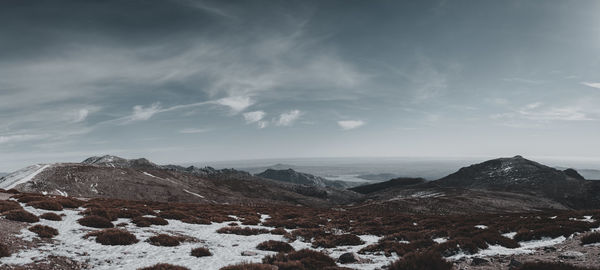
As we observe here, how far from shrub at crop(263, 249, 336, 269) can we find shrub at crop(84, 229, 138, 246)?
22.6 feet

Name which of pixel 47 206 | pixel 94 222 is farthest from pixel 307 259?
pixel 47 206

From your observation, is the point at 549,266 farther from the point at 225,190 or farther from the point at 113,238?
the point at 225,190

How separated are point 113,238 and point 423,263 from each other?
1344 cm

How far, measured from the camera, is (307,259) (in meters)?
10.9

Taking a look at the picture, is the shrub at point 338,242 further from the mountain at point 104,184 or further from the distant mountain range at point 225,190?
the mountain at point 104,184

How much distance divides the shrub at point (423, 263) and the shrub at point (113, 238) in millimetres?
11845

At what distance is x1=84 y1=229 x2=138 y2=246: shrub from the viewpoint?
12.7 m

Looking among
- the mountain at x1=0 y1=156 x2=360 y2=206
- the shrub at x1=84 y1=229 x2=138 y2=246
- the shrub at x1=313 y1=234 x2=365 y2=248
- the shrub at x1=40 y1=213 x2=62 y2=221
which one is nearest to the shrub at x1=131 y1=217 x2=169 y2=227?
the shrub at x1=40 y1=213 x2=62 y2=221

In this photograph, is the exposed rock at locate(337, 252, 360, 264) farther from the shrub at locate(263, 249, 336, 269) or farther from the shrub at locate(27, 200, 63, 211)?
the shrub at locate(27, 200, 63, 211)

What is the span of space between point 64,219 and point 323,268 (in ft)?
56.0

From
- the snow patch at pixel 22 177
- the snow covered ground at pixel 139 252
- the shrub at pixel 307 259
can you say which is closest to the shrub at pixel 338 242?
the snow covered ground at pixel 139 252

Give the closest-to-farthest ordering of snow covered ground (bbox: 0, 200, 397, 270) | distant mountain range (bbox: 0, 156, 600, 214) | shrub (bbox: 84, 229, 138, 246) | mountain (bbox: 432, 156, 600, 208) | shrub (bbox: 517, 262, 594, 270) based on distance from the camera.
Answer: shrub (bbox: 517, 262, 594, 270) → snow covered ground (bbox: 0, 200, 397, 270) → shrub (bbox: 84, 229, 138, 246) → distant mountain range (bbox: 0, 156, 600, 214) → mountain (bbox: 432, 156, 600, 208)

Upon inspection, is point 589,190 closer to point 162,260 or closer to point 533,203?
point 533,203

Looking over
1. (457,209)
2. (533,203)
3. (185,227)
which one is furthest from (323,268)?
(533,203)
